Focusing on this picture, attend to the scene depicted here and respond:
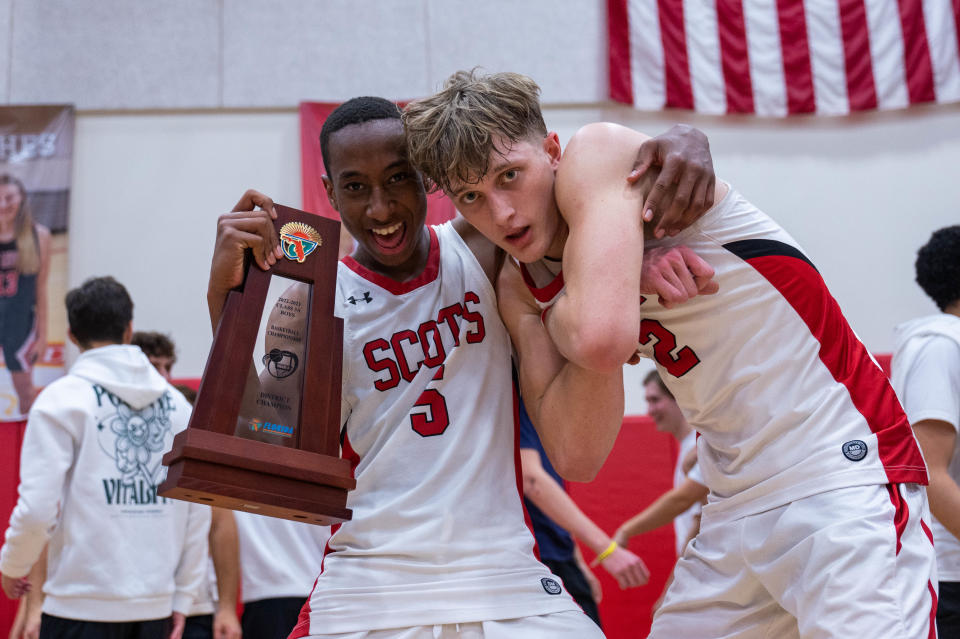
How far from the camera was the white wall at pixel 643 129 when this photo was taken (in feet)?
27.7

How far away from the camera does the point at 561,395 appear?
92.3 inches

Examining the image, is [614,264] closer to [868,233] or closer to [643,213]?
[643,213]

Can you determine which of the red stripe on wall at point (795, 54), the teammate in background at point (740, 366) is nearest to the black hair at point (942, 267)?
the teammate in background at point (740, 366)

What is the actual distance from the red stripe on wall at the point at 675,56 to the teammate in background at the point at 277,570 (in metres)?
6.15

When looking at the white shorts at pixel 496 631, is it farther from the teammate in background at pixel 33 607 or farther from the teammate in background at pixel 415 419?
the teammate in background at pixel 33 607

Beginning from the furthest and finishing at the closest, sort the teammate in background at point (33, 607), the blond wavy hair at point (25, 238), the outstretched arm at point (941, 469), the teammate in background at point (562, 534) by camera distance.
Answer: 1. the blond wavy hair at point (25, 238)
2. the teammate in background at point (33, 607)
3. the teammate in background at point (562, 534)
4. the outstretched arm at point (941, 469)

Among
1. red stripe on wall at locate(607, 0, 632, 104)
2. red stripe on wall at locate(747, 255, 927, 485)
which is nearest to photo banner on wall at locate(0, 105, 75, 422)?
red stripe on wall at locate(607, 0, 632, 104)

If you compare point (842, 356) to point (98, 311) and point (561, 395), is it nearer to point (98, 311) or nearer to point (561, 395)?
point (561, 395)

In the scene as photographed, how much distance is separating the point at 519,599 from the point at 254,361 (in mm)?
865

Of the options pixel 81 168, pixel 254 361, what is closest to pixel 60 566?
pixel 254 361

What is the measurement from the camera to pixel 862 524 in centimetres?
215

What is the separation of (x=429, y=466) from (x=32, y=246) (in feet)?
23.1

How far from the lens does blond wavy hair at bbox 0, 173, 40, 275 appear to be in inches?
321

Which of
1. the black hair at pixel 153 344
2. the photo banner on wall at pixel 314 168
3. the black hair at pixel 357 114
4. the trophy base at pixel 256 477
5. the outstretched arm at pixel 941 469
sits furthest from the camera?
the photo banner on wall at pixel 314 168
